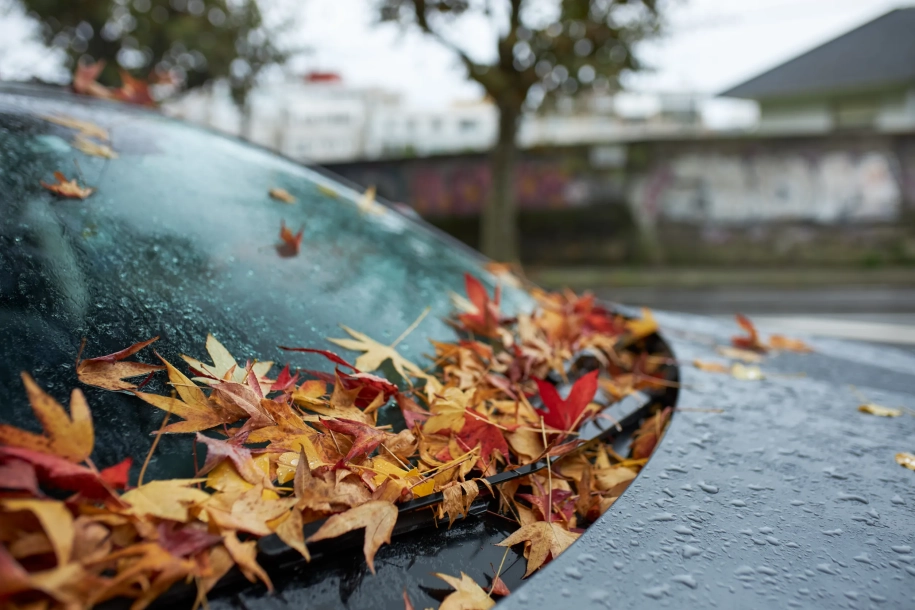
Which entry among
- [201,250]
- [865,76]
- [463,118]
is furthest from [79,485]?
[463,118]

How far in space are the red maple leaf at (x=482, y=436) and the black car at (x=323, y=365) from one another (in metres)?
0.11

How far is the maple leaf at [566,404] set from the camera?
865 mm

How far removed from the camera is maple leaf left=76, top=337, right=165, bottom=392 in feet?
2.31

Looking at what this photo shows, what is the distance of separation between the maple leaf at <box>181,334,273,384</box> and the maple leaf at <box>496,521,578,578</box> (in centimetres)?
36

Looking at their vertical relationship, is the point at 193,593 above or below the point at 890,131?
below

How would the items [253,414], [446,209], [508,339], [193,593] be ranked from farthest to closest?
1. [446,209]
2. [508,339]
3. [253,414]
4. [193,593]

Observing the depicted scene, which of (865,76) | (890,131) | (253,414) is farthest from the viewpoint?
(865,76)

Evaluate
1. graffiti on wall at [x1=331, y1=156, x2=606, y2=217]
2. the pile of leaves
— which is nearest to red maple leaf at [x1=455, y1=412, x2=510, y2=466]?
the pile of leaves

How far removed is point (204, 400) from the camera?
74cm

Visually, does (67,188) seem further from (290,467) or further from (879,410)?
(879,410)

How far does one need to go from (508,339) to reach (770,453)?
0.46 meters

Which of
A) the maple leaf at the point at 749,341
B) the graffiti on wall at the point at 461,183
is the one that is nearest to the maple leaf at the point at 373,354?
the maple leaf at the point at 749,341

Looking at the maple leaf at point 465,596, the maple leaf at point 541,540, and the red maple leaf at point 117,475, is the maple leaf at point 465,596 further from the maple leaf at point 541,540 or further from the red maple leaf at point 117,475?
the red maple leaf at point 117,475

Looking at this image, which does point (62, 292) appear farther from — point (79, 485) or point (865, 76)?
point (865, 76)
